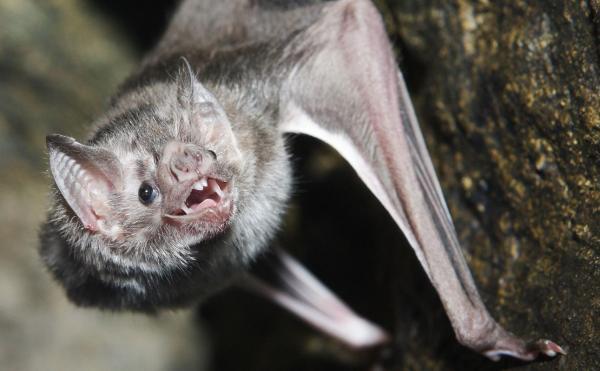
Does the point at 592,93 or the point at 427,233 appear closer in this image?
the point at 592,93

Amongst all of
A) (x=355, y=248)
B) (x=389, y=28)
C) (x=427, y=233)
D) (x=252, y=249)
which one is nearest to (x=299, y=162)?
(x=355, y=248)

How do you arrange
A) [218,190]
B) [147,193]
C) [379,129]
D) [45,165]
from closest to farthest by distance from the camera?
[218,190] < [147,193] < [379,129] < [45,165]

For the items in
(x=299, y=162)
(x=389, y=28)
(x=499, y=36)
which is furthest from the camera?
(x=299, y=162)

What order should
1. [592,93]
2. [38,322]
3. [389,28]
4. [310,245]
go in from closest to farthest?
[592,93]
[389,28]
[310,245]
[38,322]

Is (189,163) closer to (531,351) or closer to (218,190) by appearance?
(218,190)

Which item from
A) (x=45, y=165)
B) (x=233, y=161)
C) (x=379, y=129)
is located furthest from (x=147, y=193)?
(x=45, y=165)

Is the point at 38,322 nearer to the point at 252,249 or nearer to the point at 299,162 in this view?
the point at 299,162

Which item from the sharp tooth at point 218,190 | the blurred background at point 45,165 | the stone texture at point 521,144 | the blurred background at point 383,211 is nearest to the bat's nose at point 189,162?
the sharp tooth at point 218,190
